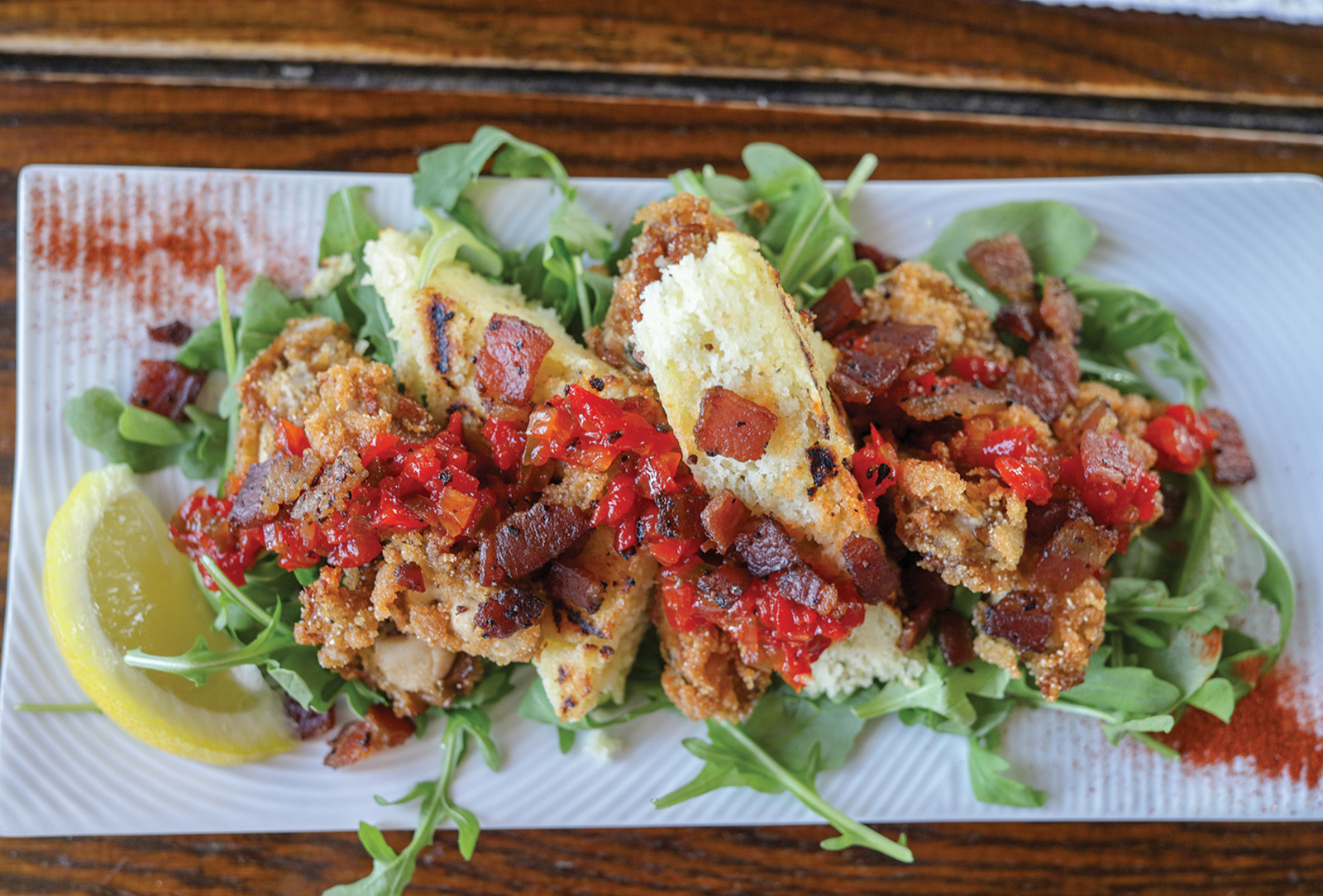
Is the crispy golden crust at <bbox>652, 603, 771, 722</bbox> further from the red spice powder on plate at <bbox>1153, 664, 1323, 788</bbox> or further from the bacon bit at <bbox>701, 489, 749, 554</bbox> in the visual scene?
the red spice powder on plate at <bbox>1153, 664, 1323, 788</bbox>

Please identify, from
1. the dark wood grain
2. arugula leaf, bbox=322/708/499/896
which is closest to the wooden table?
the dark wood grain

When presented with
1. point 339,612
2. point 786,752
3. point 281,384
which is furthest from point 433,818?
point 281,384

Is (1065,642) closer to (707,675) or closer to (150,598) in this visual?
(707,675)

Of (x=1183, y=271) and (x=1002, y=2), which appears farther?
(x=1002, y=2)

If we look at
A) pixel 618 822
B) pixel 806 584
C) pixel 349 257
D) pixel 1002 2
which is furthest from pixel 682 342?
pixel 1002 2

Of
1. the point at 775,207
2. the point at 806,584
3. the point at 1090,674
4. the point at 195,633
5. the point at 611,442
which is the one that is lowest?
the point at 195,633

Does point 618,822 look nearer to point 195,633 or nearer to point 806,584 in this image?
point 806,584
